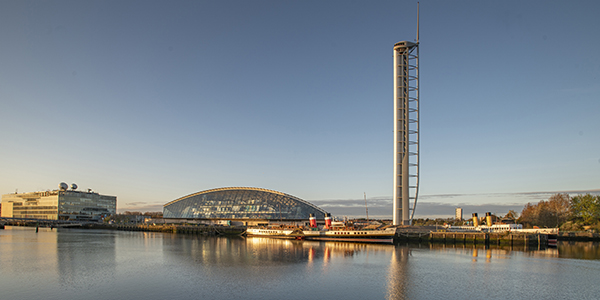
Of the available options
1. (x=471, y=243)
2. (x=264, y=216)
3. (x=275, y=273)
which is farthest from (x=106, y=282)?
(x=264, y=216)

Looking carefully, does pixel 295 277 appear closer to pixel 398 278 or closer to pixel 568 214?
pixel 398 278

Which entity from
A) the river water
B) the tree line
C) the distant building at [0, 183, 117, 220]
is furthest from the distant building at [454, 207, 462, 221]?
the distant building at [0, 183, 117, 220]

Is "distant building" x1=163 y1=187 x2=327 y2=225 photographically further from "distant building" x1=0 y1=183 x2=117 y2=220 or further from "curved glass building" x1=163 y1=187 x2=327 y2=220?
"distant building" x1=0 y1=183 x2=117 y2=220

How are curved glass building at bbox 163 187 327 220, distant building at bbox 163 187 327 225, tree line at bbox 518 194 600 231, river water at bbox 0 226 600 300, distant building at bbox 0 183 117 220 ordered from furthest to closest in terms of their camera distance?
1. distant building at bbox 0 183 117 220
2. curved glass building at bbox 163 187 327 220
3. distant building at bbox 163 187 327 225
4. tree line at bbox 518 194 600 231
5. river water at bbox 0 226 600 300

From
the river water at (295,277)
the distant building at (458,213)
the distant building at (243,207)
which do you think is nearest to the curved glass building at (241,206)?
the distant building at (243,207)

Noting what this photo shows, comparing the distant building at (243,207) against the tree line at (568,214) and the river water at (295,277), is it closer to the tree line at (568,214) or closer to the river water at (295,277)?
the tree line at (568,214)

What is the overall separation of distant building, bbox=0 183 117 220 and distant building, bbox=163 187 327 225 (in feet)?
211

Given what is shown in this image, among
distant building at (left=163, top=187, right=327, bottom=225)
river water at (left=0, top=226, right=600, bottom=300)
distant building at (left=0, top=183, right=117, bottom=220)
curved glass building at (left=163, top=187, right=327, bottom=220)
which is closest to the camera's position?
river water at (left=0, top=226, right=600, bottom=300)

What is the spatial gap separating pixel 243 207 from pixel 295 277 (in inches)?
3724

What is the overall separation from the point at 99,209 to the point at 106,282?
182048 mm

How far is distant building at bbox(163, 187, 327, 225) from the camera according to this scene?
387 ft

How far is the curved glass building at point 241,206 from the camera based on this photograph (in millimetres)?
117938

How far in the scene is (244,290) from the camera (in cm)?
2752

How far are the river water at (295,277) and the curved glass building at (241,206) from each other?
69654 millimetres
